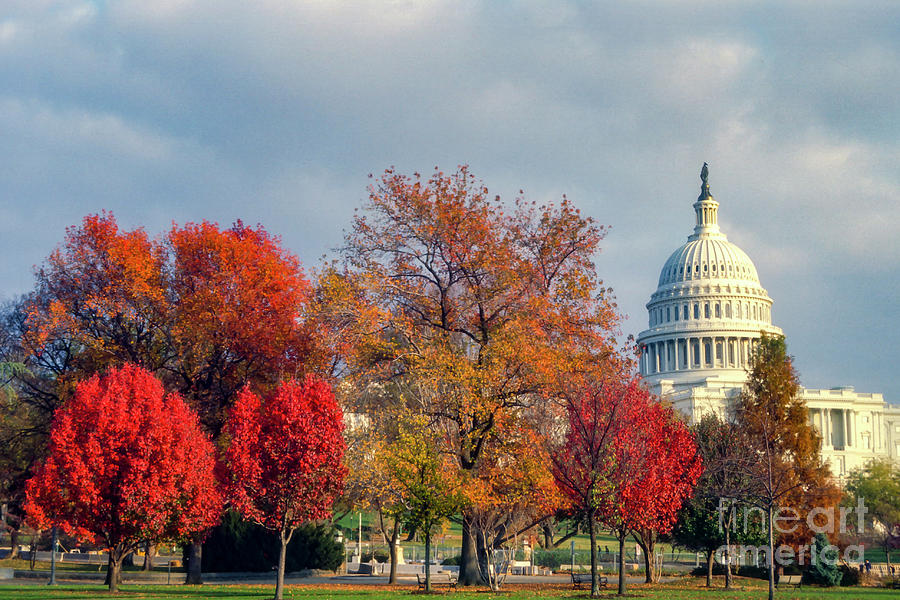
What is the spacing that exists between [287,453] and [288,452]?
0.15 ft

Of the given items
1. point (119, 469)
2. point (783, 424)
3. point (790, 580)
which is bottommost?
point (790, 580)

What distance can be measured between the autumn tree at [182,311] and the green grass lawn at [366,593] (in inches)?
276

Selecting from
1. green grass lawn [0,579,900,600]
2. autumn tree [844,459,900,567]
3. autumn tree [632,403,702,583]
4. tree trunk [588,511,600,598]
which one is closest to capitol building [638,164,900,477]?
autumn tree [844,459,900,567]

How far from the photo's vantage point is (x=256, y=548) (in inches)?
1966

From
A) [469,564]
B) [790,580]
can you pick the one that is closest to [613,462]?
[469,564]

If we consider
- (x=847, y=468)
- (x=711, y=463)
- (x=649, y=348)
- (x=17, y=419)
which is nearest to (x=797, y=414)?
(x=711, y=463)

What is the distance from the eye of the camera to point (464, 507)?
37062mm

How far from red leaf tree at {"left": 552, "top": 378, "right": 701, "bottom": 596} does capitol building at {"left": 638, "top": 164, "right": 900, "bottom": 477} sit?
4616 inches

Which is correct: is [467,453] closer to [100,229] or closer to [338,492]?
[338,492]

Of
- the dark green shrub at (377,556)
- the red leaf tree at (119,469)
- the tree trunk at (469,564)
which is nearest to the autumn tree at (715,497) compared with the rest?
the tree trunk at (469,564)

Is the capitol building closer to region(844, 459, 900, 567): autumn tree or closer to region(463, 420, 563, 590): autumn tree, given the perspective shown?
A: region(844, 459, 900, 567): autumn tree

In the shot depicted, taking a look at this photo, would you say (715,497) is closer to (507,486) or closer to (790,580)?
(790,580)

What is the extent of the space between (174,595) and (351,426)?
47.2 ft

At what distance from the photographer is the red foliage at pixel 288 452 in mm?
33469
